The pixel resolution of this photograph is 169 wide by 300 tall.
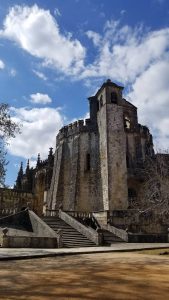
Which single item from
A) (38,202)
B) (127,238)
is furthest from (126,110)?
(127,238)

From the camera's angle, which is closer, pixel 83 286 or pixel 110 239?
pixel 83 286

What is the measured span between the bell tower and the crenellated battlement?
1.35 m

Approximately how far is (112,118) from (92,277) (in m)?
27.0

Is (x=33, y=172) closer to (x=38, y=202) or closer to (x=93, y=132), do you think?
(x=38, y=202)

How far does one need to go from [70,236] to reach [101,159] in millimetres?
13317

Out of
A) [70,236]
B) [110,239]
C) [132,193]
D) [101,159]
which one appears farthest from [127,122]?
[70,236]

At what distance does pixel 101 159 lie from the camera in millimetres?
32281

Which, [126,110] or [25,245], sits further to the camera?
[126,110]

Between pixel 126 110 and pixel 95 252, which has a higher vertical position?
pixel 126 110

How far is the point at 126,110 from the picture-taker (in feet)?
132

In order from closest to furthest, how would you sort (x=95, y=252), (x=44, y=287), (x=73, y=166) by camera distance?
(x=44, y=287) → (x=95, y=252) → (x=73, y=166)

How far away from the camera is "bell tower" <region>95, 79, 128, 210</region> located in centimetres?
2970

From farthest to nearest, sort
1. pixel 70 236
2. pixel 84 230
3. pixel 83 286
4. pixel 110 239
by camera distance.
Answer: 1. pixel 110 239
2. pixel 84 230
3. pixel 70 236
4. pixel 83 286

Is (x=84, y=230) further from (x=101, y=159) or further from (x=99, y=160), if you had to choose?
(x=99, y=160)
